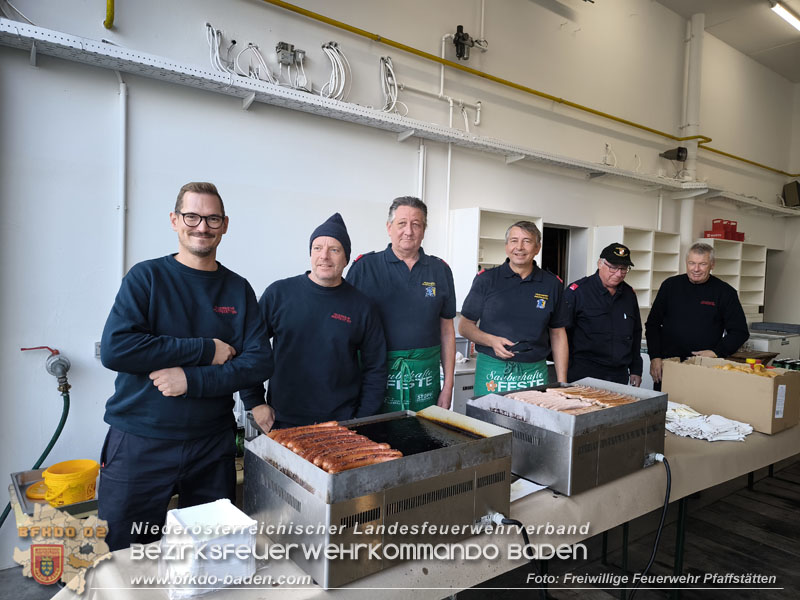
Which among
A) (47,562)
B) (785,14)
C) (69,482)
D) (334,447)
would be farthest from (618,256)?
(785,14)

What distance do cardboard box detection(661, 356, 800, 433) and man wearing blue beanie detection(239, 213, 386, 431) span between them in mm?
1647

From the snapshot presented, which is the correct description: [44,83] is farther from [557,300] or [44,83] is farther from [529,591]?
[529,591]

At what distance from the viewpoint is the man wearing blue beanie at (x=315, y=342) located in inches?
72.4

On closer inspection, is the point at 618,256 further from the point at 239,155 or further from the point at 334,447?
the point at 239,155

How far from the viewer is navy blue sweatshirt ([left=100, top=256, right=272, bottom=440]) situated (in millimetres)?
1431

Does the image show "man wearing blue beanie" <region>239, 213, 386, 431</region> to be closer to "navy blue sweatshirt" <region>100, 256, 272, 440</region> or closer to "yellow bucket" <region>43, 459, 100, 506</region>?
"navy blue sweatshirt" <region>100, 256, 272, 440</region>

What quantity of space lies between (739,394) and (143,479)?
2.42 metres

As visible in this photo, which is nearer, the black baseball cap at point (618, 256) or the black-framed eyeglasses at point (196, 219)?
the black-framed eyeglasses at point (196, 219)

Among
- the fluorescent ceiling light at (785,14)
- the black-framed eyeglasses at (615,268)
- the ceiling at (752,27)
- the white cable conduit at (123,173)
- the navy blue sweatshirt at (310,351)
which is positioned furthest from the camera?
the ceiling at (752,27)

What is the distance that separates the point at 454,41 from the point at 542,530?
3742 mm

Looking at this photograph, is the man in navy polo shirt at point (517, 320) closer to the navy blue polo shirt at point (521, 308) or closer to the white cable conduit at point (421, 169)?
the navy blue polo shirt at point (521, 308)

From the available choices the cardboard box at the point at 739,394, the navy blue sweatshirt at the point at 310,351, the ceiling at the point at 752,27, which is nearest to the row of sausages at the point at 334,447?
the navy blue sweatshirt at the point at 310,351

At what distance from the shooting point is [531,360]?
8.32ft

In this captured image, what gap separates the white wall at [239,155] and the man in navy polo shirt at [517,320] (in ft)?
4.57
